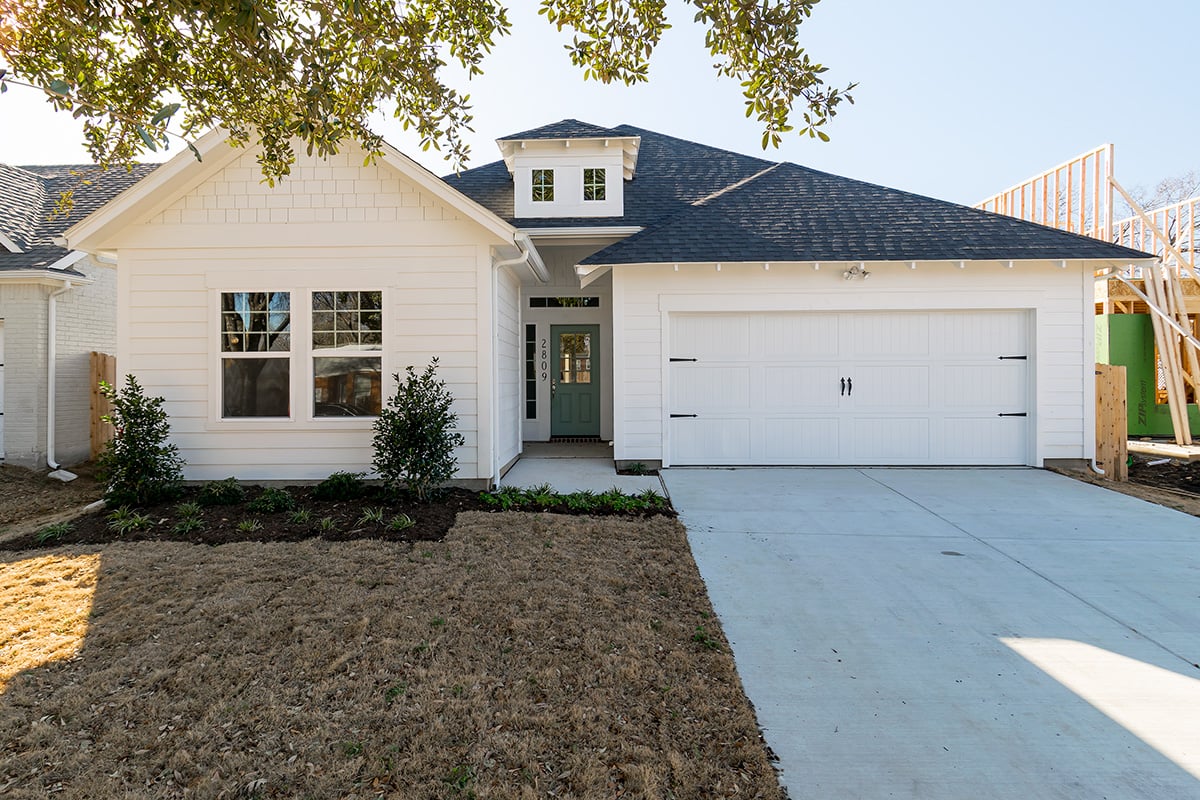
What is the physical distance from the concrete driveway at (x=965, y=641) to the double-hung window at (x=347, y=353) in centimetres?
395

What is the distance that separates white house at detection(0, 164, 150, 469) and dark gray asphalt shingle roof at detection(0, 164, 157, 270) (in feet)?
0.09

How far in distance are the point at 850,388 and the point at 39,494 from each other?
1078cm

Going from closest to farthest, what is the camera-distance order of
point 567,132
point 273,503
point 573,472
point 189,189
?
point 273,503
point 189,189
point 573,472
point 567,132

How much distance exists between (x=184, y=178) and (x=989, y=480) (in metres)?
10.1

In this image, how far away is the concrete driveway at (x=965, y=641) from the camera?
2.47m

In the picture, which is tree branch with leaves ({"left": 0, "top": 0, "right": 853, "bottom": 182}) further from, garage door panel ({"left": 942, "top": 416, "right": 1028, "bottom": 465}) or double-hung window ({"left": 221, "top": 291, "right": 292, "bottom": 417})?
garage door panel ({"left": 942, "top": 416, "right": 1028, "bottom": 465})

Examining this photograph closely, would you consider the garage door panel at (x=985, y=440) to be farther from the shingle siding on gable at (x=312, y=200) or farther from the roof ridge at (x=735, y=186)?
the shingle siding on gable at (x=312, y=200)

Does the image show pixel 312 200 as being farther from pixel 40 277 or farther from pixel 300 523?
pixel 40 277

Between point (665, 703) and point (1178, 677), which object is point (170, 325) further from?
point (1178, 677)

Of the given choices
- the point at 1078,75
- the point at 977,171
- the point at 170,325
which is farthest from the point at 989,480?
the point at 977,171

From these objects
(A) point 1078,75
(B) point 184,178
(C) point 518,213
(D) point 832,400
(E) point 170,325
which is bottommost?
(D) point 832,400

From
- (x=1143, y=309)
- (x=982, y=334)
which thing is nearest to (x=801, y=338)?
(x=982, y=334)

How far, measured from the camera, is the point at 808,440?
8797 millimetres

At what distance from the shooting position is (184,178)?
23.2 feet
